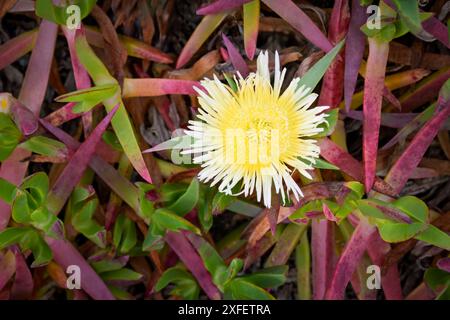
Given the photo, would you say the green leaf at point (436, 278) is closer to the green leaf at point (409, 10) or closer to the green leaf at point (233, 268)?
the green leaf at point (233, 268)

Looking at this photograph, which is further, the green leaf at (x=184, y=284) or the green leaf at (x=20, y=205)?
the green leaf at (x=184, y=284)

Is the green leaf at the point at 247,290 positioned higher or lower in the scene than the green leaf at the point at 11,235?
lower

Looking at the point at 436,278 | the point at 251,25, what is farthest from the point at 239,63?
the point at 436,278

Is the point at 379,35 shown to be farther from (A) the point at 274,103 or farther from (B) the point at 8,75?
(B) the point at 8,75

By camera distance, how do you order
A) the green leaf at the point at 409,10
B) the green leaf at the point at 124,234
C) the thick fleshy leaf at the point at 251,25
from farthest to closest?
→ 1. the green leaf at the point at 124,234
2. the thick fleshy leaf at the point at 251,25
3. the green leaf at the point at 409,10

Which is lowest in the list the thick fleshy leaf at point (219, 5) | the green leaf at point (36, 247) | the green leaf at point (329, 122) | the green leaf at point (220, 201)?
the green leaf at point (36, 247)

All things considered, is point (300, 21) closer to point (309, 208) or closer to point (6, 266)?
point (309, 208)

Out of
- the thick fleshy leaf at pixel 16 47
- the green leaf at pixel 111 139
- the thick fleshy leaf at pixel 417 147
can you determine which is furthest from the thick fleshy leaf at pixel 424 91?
the thick fleshy leaf at pixel 16 47
